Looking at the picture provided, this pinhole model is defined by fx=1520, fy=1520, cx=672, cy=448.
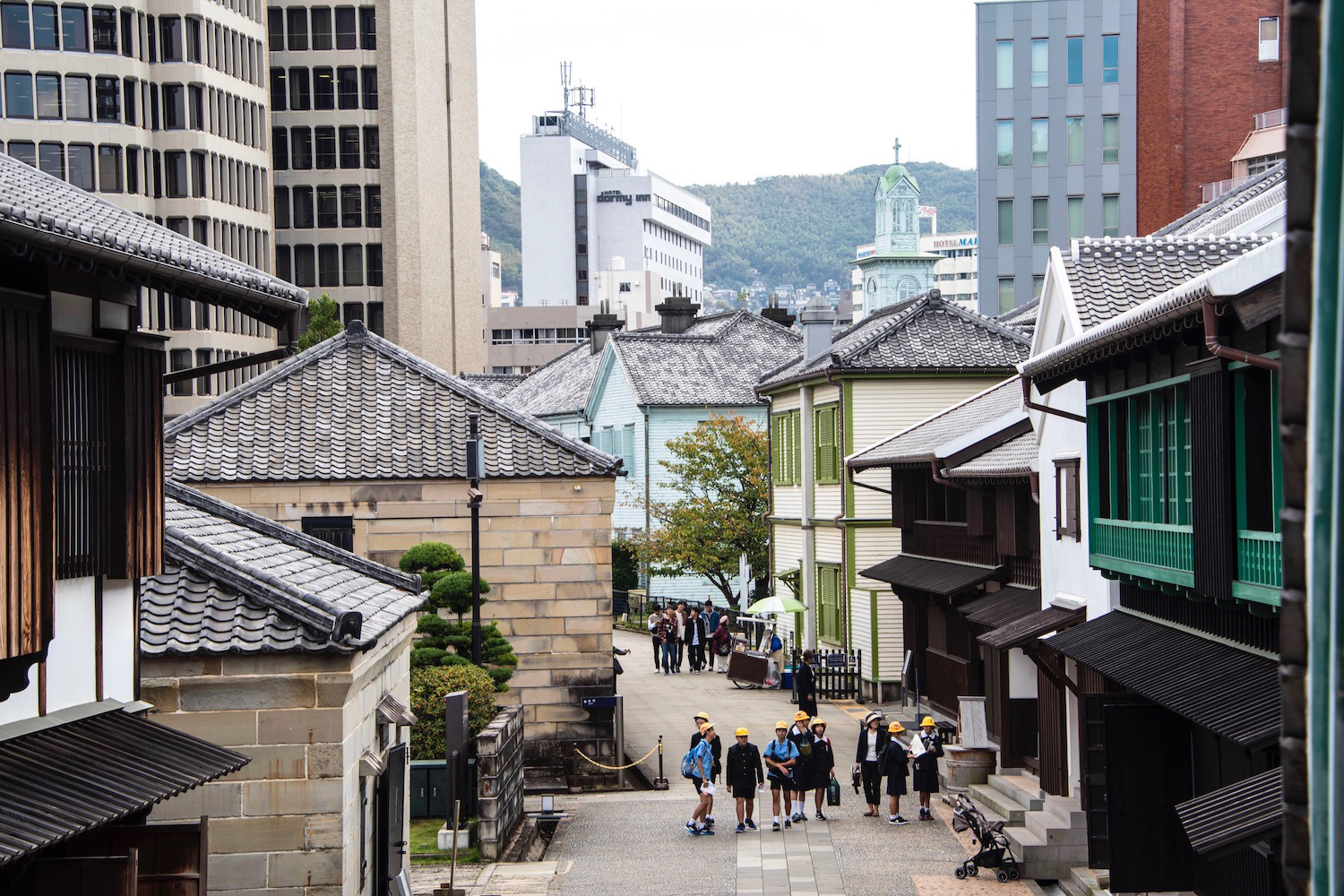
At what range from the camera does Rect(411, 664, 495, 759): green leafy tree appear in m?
21.2

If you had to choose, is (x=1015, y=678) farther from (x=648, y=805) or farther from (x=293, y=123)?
(x=293, y=123)

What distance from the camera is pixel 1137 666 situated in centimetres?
1501

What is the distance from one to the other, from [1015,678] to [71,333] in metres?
17.5

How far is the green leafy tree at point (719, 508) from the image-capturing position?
46.4 meters

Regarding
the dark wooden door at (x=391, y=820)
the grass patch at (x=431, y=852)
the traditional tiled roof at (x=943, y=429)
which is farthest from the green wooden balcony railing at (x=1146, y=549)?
the grass patch at (x=431, y=852)

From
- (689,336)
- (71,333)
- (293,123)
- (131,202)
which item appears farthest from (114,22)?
(71,333)

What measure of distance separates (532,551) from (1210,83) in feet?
128

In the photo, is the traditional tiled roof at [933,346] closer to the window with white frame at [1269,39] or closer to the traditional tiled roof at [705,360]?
the traditional tiled roof at [705,360]

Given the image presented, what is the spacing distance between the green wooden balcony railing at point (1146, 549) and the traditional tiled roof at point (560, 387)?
43.7 m

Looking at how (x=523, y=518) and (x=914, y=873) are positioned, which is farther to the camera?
(x=523, y=518)

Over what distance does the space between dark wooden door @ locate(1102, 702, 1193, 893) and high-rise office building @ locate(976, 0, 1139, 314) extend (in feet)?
145

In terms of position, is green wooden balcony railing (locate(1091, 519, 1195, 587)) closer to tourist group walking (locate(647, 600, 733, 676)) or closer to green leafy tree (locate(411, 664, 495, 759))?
green leafy tree (locate(411, 664, 495, 759))

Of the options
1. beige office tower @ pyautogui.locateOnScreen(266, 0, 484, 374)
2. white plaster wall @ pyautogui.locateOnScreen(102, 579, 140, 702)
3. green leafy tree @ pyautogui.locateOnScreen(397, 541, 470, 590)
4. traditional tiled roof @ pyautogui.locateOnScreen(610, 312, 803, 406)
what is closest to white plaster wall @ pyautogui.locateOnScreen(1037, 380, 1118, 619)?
green leafy tree @ pyautogui.locateOnScreen(397, 541, 470, 590)

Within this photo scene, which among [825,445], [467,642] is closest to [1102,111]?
[825,445]
